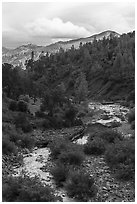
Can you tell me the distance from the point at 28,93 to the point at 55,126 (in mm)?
23499

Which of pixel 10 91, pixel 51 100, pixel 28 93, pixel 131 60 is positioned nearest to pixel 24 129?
pixel 51 100

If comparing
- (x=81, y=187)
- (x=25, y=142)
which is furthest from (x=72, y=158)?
(x=25, y=142)

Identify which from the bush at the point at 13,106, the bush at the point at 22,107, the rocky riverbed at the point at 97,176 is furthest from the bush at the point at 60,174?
the bush at the point at 22,107

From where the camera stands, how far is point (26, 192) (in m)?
13.8

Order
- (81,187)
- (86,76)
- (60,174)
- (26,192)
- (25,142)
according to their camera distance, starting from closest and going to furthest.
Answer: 1. (26,192)
2. (81,187)
3. (60,174)
4. (25,142)
5. (86,76)

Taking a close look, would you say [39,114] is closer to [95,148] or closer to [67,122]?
[67,122]

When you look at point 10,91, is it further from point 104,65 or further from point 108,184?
point 104,65

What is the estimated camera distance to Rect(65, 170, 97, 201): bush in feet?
48.6

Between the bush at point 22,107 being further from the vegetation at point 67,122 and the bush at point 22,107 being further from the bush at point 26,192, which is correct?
the bush at point 26,192

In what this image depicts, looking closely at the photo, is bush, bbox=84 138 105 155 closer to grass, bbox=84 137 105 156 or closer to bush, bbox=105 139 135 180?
grass, bbox=84 137 105 156

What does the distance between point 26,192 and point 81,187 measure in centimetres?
285

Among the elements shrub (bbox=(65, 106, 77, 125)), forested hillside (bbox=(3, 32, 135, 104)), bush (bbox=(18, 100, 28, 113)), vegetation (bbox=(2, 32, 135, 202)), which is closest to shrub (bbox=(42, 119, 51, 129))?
vegetation (bbox=(2, 32, 135, 202))

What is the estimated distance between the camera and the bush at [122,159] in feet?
55.6

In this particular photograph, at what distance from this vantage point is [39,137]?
1357 inches
